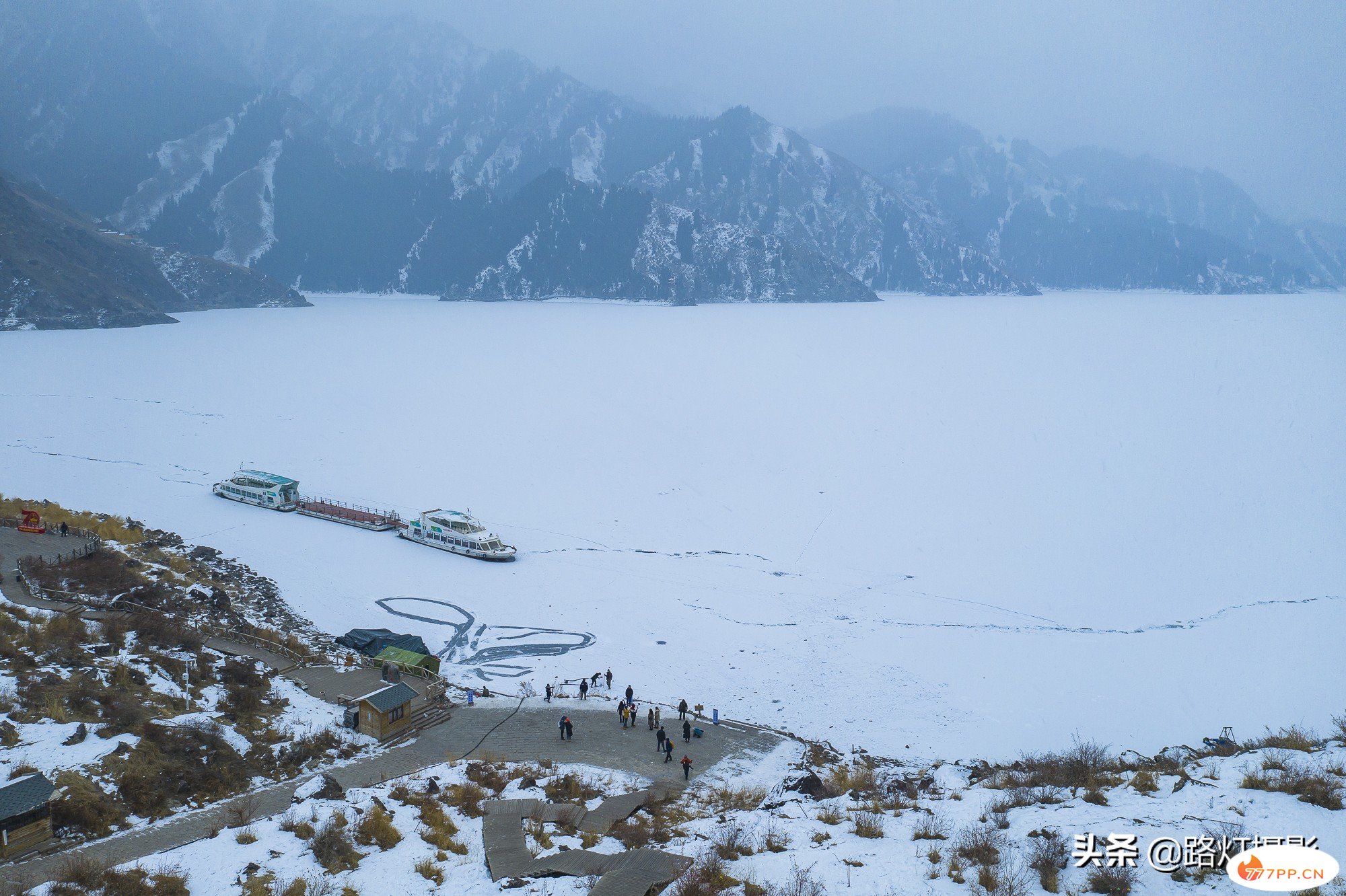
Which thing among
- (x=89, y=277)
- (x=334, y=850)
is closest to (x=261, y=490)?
(x=334, y=850)

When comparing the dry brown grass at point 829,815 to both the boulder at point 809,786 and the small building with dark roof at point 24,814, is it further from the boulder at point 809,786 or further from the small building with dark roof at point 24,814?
the small building with dark roof at point 24,814

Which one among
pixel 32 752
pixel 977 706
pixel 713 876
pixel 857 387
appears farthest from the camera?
pixel 857 387

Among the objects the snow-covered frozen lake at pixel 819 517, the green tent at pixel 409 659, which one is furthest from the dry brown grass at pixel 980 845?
the green tent at pixel 409 659

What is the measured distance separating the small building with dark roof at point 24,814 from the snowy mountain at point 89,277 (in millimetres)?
146922

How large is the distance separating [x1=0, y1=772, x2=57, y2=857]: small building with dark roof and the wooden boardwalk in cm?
677

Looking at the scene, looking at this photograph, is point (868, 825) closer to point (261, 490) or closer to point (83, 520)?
point (83, 520)

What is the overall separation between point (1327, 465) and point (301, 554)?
55909 mm

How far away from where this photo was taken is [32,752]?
1469 cm

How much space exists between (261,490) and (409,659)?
23.3m

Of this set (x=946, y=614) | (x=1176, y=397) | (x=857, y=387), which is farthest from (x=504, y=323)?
(x=946, y=614)

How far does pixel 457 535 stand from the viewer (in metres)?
35.7

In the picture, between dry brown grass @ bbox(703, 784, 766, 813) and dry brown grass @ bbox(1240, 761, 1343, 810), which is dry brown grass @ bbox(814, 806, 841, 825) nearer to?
dry brown grass @ bbox(703, 784, 766, 813)

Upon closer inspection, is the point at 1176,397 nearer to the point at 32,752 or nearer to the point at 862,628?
the point at 862,628

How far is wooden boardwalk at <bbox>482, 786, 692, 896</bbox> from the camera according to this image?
11.7m
